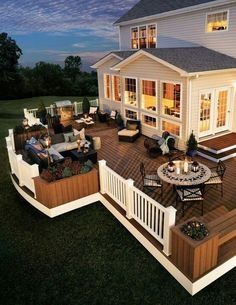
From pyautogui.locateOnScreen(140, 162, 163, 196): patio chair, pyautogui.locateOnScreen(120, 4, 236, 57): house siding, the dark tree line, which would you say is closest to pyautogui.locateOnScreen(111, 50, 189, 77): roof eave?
pyautogui.locateOnScreen(120, 4, 236, 57): house siding

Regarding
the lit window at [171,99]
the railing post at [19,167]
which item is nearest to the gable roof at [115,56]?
the lit window at [171,99]

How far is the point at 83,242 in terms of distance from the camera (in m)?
6.83

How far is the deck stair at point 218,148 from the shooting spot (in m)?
10.4

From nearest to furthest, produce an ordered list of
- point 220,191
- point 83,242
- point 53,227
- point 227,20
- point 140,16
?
1. point 83,242
2. point 53,227
3. point 220,191
4. point 227,20
5. point 140,16

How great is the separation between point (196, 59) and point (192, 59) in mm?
172

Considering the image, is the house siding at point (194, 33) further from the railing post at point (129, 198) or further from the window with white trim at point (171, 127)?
the railing post at point (129, 198)

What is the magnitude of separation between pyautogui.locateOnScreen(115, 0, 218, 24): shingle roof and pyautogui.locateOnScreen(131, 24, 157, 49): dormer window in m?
0.72

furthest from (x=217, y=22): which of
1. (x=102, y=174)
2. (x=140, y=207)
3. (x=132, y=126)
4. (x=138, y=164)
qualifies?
(x=140, y=207)

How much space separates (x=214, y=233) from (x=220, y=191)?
3267 mm

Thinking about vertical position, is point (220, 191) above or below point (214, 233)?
below

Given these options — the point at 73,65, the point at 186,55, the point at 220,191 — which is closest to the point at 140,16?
the point at 186,55

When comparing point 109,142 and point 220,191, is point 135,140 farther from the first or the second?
point 220,191

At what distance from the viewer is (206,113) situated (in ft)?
37.0

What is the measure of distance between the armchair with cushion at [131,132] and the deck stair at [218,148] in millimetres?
3272
